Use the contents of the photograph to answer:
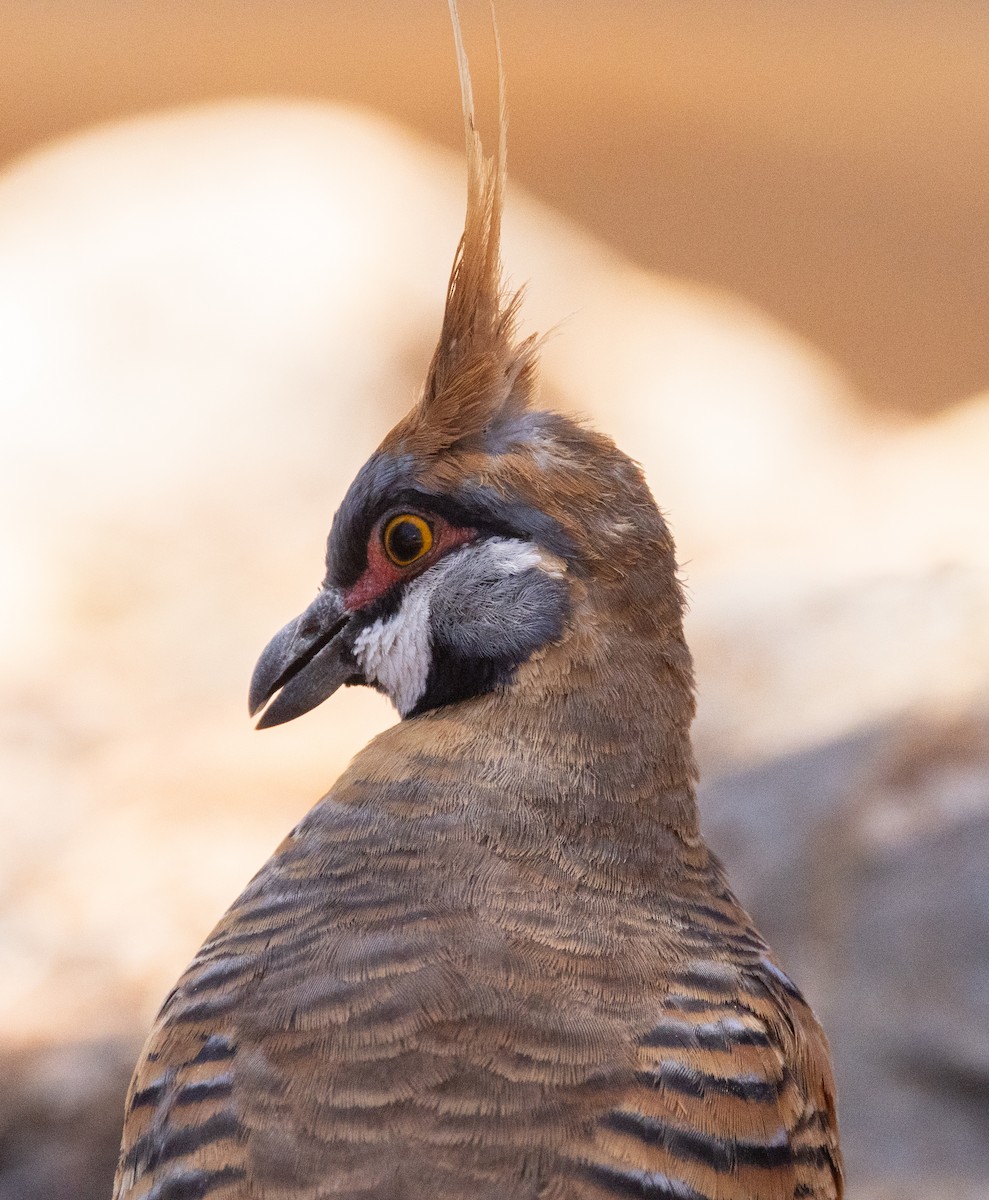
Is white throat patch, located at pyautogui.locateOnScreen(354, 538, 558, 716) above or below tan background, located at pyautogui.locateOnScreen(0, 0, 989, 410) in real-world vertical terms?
below

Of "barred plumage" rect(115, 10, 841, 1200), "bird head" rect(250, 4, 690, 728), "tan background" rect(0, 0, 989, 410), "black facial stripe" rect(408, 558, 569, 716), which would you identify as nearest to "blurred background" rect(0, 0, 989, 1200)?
"tan background" rect(0, 0, 989, 410)

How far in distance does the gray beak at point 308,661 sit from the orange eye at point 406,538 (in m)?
0.18

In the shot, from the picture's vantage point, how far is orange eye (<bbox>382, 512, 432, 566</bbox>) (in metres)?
2.85

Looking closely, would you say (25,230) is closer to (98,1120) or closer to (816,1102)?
(98,1120)

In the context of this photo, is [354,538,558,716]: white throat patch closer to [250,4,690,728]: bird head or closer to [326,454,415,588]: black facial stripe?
[250,4,690,728]: bird head

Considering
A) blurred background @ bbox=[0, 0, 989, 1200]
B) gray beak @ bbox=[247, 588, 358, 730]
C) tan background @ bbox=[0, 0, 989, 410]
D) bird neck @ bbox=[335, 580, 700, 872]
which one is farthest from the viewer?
tan background @ bbox=[0, 0, 989, 410]

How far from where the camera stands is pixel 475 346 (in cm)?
293

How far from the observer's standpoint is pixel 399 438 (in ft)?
9.57

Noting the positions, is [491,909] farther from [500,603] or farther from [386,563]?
[386,563]

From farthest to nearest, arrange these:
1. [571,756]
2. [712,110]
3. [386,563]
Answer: [712,110] → [386,563] → [571,756]

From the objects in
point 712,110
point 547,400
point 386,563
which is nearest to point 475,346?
point 386,563

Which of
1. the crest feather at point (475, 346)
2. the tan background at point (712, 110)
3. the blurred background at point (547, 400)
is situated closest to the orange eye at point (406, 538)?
the crest feather at point (475, 346)

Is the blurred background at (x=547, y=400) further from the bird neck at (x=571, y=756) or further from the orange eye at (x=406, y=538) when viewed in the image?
the orange eye at (x=406, y=538)

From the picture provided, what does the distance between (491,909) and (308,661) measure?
0.80 m
